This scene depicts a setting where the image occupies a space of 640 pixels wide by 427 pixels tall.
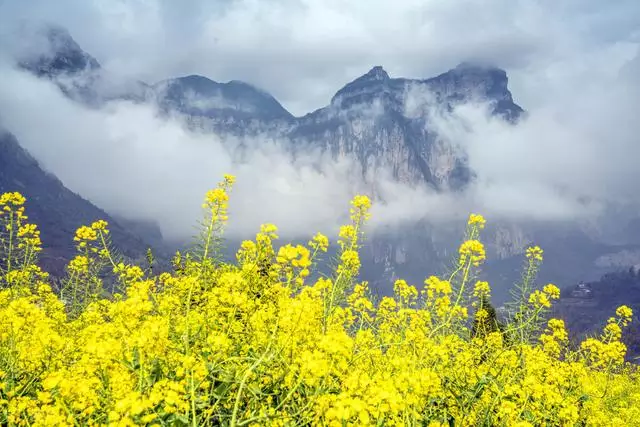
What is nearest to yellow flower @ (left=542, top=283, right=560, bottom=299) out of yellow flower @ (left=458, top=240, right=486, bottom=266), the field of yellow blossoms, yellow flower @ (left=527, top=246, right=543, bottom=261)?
the field of yellow blossoms

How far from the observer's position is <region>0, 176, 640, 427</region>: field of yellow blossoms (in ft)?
12.6

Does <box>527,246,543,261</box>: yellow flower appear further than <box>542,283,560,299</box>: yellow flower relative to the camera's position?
Yes

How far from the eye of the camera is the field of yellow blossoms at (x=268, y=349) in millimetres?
3840

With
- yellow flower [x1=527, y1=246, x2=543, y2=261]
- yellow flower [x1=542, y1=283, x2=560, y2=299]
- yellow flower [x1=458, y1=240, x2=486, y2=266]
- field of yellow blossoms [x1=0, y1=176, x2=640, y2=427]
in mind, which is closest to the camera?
field of yellow blossoms [x1=0, y1=176, x2=640, y2=427]

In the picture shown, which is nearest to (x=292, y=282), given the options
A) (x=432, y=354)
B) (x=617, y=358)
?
(x=432, y=354)

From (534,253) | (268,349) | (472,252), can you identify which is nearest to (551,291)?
(534,253)

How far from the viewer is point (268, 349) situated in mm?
4121

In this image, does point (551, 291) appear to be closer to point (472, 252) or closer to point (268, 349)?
point (472, 252)

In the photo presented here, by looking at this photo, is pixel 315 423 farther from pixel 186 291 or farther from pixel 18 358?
pixel 18 358

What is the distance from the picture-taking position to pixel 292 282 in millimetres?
6293

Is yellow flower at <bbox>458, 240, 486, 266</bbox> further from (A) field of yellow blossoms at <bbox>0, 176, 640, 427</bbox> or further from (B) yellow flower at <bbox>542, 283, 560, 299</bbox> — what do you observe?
(B) yellow flower at <bbox>542, 283, 560, 299</bbox>

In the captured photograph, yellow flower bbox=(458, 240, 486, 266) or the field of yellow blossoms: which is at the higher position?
yellow flower bbox=(458, 240, 486, 266)

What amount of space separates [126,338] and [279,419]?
1517 mm

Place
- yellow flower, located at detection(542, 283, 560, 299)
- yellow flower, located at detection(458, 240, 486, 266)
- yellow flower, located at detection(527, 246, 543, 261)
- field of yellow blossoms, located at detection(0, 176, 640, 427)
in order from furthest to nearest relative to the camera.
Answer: yellow flower, located at detection(527, 246, 543, 261)
yellow flower, located at detection(542, 283, 560, 299)
yellow flower, located at detection(458, 240, 486, 266)
field of yellow blossoms, located at detection(0, 176, 640, 427)
